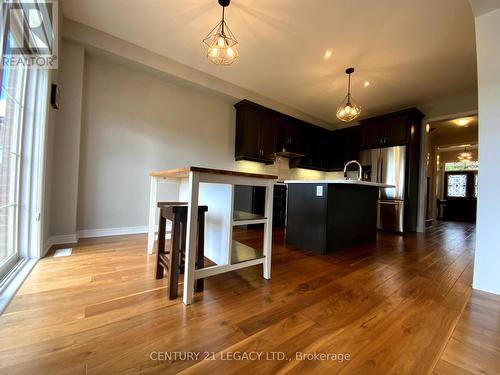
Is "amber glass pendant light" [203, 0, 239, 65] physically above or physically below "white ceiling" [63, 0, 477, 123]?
below

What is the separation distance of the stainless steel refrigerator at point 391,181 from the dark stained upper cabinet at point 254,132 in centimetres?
220

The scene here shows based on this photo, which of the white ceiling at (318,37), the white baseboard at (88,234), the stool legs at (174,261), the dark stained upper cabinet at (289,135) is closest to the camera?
the stool legs at (174,261)

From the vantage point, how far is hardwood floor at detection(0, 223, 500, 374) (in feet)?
2.72

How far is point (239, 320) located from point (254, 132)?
3417 millimetres

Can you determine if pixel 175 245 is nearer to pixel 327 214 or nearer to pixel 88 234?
pixel 327 214

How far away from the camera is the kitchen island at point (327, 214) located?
235cm

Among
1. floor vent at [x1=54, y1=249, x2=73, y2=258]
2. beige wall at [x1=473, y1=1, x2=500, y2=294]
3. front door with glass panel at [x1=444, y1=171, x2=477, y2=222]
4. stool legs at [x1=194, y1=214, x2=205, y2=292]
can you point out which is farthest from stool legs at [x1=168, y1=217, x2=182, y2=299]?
front door with glass panel at [x1=444, y1=171, x2=477, y2=222]

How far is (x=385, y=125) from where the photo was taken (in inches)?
168

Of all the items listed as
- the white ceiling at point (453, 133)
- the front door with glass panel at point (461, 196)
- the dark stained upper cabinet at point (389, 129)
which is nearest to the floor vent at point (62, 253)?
the dark stained upper cabinet at point (389, 129)

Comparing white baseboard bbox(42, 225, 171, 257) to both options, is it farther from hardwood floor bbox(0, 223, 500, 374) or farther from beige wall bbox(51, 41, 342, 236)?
hardwood floor bbox(0, 223, 500, 374)

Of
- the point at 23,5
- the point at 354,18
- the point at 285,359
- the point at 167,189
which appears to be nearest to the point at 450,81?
the point at 354,18

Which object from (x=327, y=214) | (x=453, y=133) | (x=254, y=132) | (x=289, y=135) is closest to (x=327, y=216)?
(x=327, y=214)

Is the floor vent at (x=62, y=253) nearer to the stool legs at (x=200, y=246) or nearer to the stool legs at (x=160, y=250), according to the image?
the stool legs at (x=160, y=250)

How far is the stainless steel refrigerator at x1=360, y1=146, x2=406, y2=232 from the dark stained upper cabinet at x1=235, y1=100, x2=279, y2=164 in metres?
2.20
